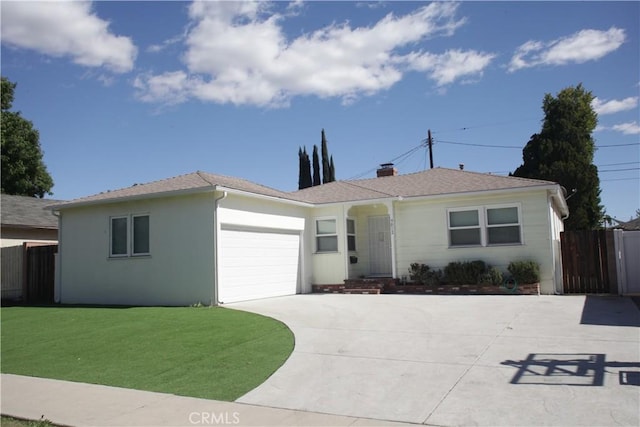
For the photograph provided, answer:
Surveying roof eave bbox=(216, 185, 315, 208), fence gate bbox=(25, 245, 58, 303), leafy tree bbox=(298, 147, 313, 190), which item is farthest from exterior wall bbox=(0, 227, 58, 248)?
leafy tree bbox=(298, 147, 313, 190)

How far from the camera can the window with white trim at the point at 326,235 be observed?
62.4 feet

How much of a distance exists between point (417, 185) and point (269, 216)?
6157 mm

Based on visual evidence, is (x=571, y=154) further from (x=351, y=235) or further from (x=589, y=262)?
(x=351, y=235)

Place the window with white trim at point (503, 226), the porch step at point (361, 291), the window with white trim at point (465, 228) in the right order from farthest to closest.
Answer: the window with white trim at point (465, 228), the porch step at point (361, 291), the window with white trim at point (503, 226)

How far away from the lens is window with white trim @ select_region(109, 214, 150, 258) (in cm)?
1597

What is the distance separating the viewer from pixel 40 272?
19.0 metres

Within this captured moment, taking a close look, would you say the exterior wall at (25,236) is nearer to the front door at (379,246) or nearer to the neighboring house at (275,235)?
the neighboring house at (275,235)

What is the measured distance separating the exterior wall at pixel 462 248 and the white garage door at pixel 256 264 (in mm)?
3916

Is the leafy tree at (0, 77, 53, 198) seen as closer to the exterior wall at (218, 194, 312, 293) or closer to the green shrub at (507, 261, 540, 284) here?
the exterior wall at (218, 194, 312, 293)

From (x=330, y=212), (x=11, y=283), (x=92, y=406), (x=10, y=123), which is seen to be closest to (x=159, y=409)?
(x=92, y=406)

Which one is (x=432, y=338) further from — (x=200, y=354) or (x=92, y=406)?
(x=92, y=406)

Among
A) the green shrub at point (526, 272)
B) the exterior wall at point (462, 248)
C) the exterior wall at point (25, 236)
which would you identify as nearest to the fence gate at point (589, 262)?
the exterior wall at point (462, 248)

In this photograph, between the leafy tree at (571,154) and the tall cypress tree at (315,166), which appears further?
the tall cypress tree at (315,166)
